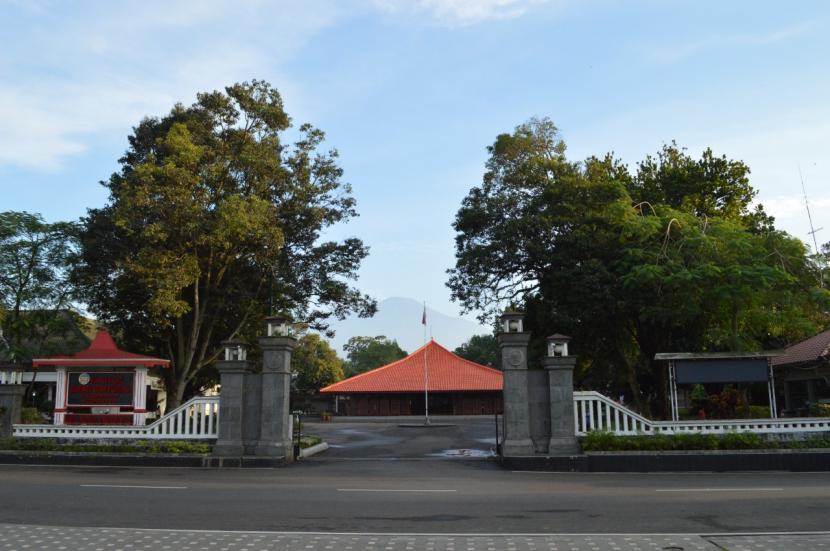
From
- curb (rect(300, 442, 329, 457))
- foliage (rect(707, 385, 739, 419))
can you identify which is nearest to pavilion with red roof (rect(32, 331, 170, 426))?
curb (rect(300, 442, 329, 457))

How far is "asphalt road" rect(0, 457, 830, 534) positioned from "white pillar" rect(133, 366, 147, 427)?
3276 mm

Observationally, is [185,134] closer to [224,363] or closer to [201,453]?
[224,363]

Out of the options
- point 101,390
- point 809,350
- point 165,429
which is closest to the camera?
point 165,429

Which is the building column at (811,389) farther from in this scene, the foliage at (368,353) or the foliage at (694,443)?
the foliage at (368,353)

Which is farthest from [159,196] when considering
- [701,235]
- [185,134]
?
[701,235]

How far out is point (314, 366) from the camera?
182 ft

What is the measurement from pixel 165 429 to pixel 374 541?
11.3 meters

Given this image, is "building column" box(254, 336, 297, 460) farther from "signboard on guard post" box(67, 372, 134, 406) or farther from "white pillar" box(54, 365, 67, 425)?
"white pillar" box(54, 365, 67, 425)

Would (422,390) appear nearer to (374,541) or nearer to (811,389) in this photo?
(811,389)

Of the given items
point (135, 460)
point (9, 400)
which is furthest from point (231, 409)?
point (9, 400)

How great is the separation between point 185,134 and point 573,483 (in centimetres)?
1733

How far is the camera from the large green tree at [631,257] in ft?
65.6

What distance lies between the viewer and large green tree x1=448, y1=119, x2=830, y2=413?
20.0 metres

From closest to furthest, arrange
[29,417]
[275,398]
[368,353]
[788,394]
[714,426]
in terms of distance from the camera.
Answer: [714,426]
[275,398]
[29,417]
[788,394]
[368,353]
